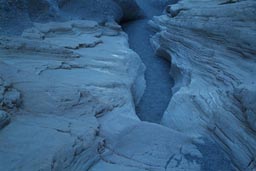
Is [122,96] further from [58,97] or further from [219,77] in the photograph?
[219,77]

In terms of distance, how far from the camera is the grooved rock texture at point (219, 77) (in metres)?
3.47

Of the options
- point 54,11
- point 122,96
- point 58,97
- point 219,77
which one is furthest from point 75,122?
point 54,11

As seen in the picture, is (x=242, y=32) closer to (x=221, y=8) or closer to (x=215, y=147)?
(x=221, y=8)

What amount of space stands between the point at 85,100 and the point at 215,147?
7.58 feet

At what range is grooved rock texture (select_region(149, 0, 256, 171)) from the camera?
3.47 metres

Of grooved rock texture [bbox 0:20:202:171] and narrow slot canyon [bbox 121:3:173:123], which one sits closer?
grooved rock texture [bbox 0:20:202:171]

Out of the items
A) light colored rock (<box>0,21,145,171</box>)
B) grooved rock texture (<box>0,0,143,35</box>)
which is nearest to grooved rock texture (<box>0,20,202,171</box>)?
light colored rock (<box>0,21,145,171</box>)

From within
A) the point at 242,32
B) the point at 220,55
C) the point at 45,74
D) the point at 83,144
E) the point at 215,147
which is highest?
the point at 242,32

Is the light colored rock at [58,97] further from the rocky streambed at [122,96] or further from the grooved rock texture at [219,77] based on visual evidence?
the grooved rock texture at [219,77]

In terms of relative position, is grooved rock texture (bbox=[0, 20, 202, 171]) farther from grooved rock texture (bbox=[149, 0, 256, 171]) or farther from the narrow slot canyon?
the narrow slot canyon

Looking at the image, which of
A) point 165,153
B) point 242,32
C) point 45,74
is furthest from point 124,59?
point 165,153

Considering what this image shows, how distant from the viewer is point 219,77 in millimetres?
4730

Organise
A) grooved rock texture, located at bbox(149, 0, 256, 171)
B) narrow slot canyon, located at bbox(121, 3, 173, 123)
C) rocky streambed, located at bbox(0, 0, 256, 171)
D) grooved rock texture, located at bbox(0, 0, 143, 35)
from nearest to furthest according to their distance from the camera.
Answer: rocky streambed, located at bbox(0, 0, 256, 171)
grooved rock texture, located at bbox(149, 0, 256, 171)
narrow slot canyon, located at bbox(121, 3, 173, 123)
grooved rock texture, located at bbox(0, 0, 143, 35)

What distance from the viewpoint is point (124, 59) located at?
20.8 feet
